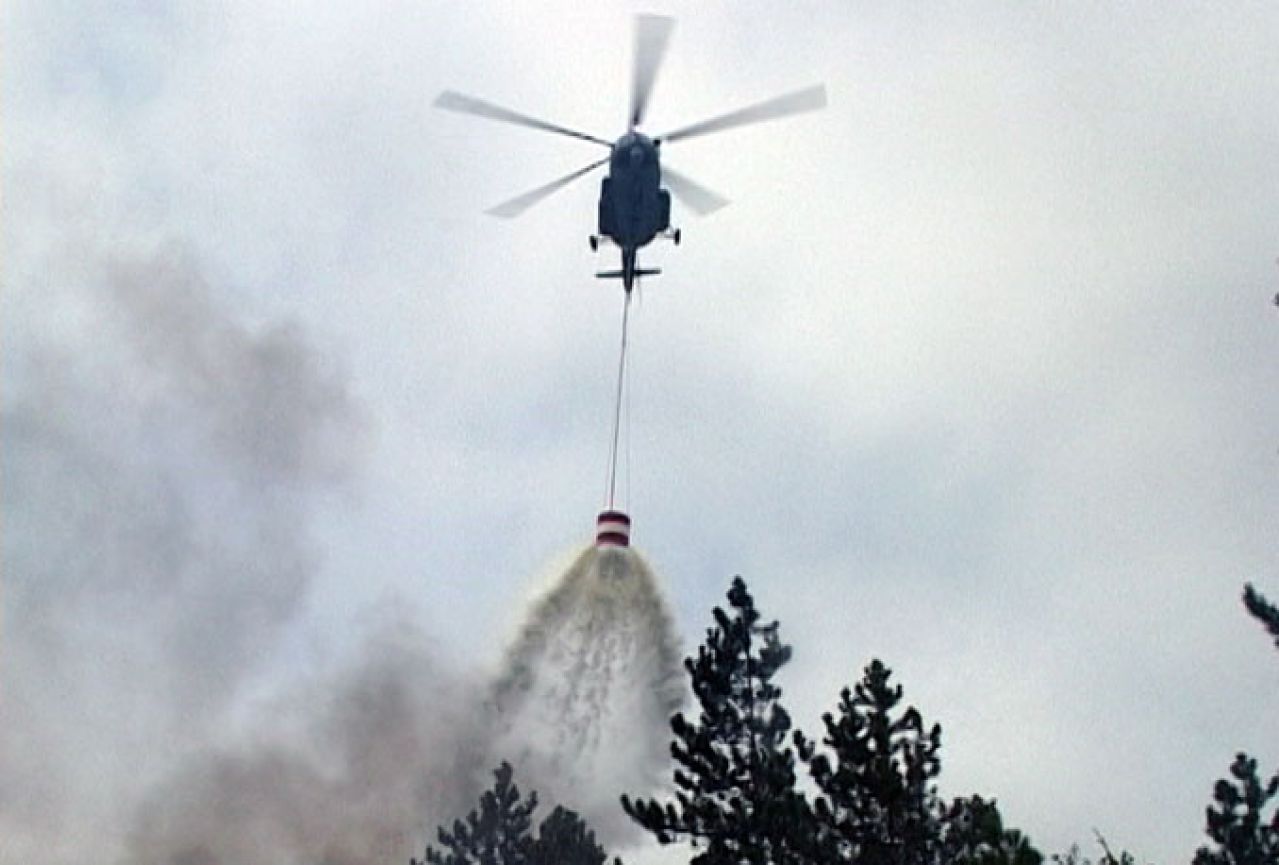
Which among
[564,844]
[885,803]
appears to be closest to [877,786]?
[885,803]

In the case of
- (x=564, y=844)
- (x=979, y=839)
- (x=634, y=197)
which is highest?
(x=634, y=197)

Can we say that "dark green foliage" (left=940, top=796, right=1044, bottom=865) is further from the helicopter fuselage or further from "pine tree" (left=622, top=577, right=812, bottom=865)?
the helicopter fuselage

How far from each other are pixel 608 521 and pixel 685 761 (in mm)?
10800

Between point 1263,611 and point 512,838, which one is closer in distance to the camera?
point 1263,611

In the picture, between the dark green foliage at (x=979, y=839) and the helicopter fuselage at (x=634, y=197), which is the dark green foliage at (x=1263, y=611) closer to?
the dark green foliage at (x=979, y=839)

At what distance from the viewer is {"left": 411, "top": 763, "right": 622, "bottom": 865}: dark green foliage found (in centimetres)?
6353

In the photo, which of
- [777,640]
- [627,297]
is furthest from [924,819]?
[627,297]

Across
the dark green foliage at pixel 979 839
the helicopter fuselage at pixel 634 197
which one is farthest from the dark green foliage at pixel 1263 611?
the helicopter fuselage at pixel 634 197

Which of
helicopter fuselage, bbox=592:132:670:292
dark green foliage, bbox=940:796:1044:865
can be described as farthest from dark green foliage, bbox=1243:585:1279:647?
helicopter fuselage, bbox=592:132:670:292

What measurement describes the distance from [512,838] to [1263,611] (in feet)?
117

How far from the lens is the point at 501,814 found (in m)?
66.5

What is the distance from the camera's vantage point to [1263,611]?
39156 mm

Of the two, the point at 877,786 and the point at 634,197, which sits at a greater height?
the point at 634,197

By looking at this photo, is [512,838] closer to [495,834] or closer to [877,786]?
[495,834]
